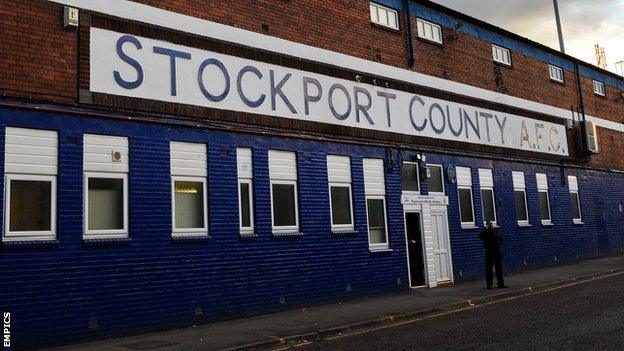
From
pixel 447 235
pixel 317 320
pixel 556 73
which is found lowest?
pixel 317 320

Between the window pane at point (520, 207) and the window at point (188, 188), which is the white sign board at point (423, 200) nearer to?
the window pane at point (520, 207)

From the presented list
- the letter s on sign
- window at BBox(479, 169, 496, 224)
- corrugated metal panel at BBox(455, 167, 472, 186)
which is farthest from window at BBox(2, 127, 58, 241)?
window at BBox(479, 169, 496, 224)

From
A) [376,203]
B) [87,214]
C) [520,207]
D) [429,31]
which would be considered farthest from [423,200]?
[87,214]

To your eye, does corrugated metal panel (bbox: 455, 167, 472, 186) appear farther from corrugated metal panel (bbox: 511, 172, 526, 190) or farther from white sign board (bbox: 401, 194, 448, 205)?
corrugated metal panel (bbox: 511, 172, 526, 190)

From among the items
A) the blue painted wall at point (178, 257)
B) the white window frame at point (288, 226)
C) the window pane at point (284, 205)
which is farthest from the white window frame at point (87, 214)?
the window pane at point (284, 205)

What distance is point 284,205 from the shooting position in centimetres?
1355

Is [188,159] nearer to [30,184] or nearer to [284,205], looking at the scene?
[284,205]

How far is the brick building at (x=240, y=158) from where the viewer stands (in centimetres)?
984

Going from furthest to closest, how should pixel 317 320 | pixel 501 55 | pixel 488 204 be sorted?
pixel 501 55, pixel 488 204, pixel 317 320

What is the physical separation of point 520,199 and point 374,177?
8515 millimetres

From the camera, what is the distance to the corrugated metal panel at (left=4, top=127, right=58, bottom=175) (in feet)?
31.1

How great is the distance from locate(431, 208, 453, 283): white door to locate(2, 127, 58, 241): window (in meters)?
11.2

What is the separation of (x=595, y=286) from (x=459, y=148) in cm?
611

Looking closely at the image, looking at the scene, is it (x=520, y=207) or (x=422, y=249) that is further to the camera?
(x=520, y=207)
